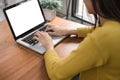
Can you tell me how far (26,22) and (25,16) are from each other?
41 mm

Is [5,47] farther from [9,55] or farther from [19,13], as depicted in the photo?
[19,13]

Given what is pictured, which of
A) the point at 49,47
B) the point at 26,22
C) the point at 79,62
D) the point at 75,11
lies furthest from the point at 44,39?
the point at 75,11

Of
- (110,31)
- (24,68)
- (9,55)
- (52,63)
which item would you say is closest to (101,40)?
(110,31)

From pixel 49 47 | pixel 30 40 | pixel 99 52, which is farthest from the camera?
pixel 30 40

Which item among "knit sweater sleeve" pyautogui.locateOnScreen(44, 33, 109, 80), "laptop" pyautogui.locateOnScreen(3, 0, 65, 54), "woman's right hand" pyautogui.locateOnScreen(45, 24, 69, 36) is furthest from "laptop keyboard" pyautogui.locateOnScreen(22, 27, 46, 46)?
"knit sweater sleeve" pyautogui.locateOnScreen(44, 33, 109, 80)

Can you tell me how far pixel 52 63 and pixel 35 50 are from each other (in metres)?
0.25

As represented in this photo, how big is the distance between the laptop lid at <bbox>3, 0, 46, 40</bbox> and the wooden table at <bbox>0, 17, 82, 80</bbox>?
10 centimetres

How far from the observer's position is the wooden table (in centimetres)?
108

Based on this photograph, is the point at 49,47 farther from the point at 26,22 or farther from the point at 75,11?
the point at 75,11

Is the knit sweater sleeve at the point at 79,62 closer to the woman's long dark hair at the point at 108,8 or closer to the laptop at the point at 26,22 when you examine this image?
the woman's long dark hair at the point at 108,8

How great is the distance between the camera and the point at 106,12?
2.82 feet

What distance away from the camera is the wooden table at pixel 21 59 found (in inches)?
42.6

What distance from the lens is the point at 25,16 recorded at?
137 centimetres

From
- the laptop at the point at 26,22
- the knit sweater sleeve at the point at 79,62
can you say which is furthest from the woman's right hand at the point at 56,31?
the knit sweater sleeve at the point at 79,62
